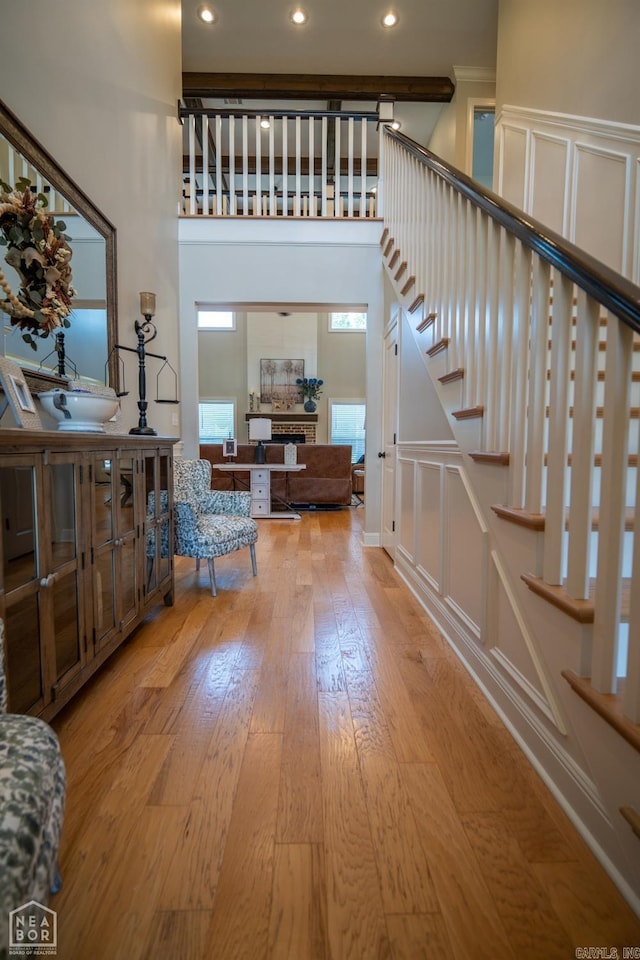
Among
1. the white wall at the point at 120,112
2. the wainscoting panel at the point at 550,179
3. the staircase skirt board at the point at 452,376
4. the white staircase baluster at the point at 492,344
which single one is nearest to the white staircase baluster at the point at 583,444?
the white staircase baluster at the point at 492,344

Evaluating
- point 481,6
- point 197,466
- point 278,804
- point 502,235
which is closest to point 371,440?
point 197,466

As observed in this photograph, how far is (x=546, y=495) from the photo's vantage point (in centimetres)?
131

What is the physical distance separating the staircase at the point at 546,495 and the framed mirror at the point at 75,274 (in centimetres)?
186

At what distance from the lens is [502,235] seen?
1611 millimetres

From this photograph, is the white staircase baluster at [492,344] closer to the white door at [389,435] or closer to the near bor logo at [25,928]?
the near bor logo at [25,928]

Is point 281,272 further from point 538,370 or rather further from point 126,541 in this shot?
point 538,370

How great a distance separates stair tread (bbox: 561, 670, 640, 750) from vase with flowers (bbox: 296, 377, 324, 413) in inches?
364

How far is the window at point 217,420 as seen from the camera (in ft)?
33.5

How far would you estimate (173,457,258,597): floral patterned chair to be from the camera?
2822mm

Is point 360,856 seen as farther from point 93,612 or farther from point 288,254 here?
point 288,254

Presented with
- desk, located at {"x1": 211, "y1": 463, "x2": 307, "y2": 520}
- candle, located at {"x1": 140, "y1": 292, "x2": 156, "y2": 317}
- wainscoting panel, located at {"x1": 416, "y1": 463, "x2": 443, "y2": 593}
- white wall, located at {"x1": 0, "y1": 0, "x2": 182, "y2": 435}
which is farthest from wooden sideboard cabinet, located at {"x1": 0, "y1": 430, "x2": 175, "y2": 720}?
desk, located at {"x1": 211, "y1": 463, "x2": 307, "y2": 520}

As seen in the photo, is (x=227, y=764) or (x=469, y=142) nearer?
(x=227, y=764)

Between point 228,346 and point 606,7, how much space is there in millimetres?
8415

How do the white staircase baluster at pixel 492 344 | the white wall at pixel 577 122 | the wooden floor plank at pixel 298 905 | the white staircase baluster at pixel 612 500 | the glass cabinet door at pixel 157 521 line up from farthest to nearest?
the white wall at pixel 577 122
the glass cabinet door at pixel 157 521
the white staircase baluster at pixel 492 344
the white staircase baluster at pixel 612 500
the wooden floor plank at pixel 298 905
